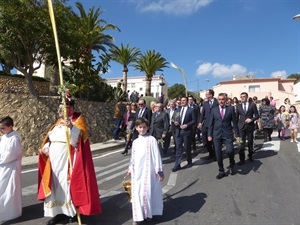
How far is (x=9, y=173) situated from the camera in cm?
452

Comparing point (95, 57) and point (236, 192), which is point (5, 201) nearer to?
point (236, 192)

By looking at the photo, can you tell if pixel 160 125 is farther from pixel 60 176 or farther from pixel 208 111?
pixel 60 176

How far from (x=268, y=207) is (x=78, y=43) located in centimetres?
1188

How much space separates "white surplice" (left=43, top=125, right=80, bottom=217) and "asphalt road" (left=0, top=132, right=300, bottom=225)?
0.35 metres

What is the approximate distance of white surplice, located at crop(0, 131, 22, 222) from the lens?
4430mm

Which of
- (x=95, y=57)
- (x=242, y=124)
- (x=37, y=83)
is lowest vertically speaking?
(x=242, y=124)

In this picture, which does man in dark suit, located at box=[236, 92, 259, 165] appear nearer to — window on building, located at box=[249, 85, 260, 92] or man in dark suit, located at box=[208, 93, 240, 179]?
man in dark suit, located at box=[208, 93, 240, 179]

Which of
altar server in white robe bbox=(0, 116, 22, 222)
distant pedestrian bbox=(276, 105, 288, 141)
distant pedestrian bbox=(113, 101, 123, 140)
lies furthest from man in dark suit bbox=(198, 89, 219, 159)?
distant pedestrian bbox=(113, 101, 123, 140)

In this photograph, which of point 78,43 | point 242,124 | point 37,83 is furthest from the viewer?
point 37,83

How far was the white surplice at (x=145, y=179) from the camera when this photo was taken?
14.1 ft

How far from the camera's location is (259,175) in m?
7.14

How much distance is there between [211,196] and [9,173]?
3484 millimetres

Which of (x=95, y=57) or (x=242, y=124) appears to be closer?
(x=242, y=124)

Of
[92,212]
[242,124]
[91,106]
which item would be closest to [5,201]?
[92,212]
